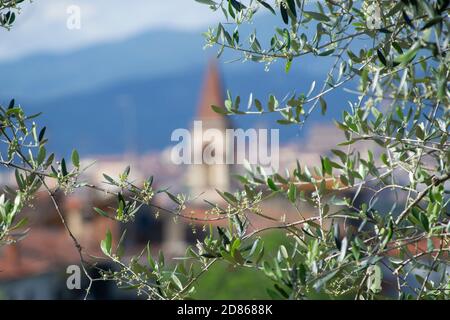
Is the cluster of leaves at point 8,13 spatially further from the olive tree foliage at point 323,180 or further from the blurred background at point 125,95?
the blurred background at point 125,95

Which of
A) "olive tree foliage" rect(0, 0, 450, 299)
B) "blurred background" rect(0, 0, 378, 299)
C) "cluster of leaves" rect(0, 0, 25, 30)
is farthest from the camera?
"blurred background" rect(0, 0, 378, 299)

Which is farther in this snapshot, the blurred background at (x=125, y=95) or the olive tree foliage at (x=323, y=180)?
the blurred background at (x=125, y=95)

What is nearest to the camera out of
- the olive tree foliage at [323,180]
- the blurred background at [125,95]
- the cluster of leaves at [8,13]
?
the olive tree foliage at [323,180]

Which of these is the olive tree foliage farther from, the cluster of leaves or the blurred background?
the blurred background

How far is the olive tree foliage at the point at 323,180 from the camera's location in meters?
1.63

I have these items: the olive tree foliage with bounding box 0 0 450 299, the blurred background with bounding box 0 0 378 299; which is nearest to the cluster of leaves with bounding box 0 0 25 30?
the olive tree foliage with bounding box 0 0 450 299

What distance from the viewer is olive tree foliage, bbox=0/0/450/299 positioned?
5.35 ft

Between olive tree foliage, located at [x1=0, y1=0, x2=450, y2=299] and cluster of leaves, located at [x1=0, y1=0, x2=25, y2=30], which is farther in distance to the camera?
cluster of leaves, located at [x1=0, y1=0, x2=25, y2=30]

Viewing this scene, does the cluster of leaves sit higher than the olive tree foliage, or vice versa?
the cluster of leaves

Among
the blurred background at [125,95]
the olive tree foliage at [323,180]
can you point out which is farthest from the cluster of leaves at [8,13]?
the blurred background at [125,95]

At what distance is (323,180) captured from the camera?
1.82 meters

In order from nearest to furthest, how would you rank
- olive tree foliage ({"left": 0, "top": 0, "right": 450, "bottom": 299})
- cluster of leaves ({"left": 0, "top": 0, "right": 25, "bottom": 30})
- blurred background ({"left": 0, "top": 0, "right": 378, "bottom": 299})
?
olive tree foliage ({"left": 0, "top": 0, "right": 450, "bottom": 299})
cluster of leaves ({"left": 0, "top": 0, "right": 25, "bottom": 30})
blurred background ({"left": 0, "top": 0, "right": 378, "bottom": 299})
